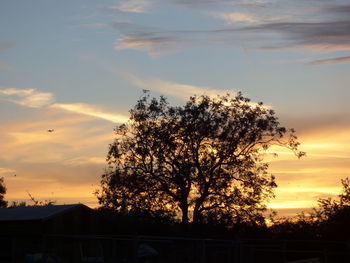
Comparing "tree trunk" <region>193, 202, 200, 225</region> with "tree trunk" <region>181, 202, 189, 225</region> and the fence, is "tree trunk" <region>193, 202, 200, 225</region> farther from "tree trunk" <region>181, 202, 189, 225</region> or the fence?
the fence

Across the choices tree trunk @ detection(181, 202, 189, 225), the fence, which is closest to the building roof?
the fence

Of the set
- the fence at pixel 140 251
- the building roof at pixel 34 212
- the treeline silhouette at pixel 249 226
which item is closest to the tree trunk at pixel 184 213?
the treeline silhouette at pixel 249 226

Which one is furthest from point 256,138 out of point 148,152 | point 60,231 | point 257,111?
point 60,231

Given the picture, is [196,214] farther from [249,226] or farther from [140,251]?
[140,251]

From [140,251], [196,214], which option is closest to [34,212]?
[140,251]

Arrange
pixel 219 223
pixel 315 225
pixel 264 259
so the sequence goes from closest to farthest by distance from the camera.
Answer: pixel 264 259 < pixel 315 225 < pixel 219 223

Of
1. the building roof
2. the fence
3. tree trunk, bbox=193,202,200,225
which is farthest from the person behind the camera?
tree trunk, bbox=193,202,200,225

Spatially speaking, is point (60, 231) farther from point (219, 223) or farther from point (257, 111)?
point (257, 111)

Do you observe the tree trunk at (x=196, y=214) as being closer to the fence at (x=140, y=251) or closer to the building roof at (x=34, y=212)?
the fence at (x=140, y=251)

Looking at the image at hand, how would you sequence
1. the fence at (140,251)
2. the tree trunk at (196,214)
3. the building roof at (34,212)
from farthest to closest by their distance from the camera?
the tree trunk at (196,214)
the building roof at (34,212)
the fence at (140,251)

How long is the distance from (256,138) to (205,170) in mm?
4425

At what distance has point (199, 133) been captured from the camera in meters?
44.3

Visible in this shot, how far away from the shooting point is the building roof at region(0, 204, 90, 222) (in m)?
33.1

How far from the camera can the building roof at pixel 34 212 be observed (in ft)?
109
